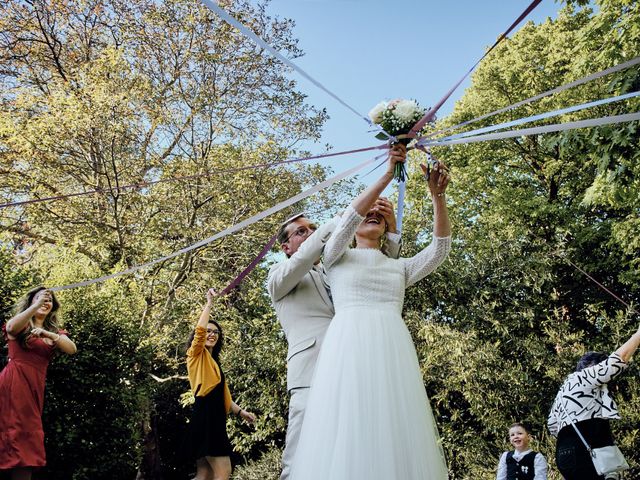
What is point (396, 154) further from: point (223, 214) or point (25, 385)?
point (223, 214)

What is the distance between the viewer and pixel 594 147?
8.12m

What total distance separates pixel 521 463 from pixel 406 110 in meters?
3.96

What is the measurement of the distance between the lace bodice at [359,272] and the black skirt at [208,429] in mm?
2690

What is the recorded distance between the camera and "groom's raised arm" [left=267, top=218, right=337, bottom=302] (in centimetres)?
283

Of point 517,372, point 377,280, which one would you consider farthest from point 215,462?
point 517,372

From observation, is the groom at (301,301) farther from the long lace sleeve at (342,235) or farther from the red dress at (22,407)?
the red dress at (22,407)

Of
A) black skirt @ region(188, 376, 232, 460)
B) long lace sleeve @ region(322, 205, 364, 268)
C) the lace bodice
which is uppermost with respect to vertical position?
long lace sleeve @ region(322, 205, 364, 268)

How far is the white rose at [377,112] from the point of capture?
126 inches

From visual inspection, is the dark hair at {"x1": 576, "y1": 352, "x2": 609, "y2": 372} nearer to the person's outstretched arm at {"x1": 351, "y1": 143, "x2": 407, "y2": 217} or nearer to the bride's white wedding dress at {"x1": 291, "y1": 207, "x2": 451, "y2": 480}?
the bride's white wedding dress at {"x1": 291, "y1": 207, "x2": 451, "y2": 480}

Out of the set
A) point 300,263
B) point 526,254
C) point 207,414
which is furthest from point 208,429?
point 526,254

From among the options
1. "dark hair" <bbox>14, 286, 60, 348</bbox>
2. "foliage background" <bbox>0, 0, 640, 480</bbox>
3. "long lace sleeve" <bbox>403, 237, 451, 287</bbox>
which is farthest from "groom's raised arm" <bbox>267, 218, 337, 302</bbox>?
"foliage background" <bbox>0, 0, 640, 480</bbox>

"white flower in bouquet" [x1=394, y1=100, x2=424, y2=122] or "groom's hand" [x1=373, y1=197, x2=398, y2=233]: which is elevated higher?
"white flower in bouquet" [x1=394, y1=100, x2=424, y2=122]

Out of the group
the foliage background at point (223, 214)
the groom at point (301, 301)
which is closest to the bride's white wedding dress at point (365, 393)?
the groom at point (301, 301)

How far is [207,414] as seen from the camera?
5109 mm
